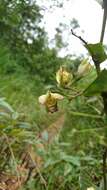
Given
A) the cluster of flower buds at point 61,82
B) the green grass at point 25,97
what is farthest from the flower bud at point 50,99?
the green grass at point 25,97

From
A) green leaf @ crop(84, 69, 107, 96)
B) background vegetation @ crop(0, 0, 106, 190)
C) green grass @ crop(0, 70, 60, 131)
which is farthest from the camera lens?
green grass @ crop(0, 70, 60, 131)

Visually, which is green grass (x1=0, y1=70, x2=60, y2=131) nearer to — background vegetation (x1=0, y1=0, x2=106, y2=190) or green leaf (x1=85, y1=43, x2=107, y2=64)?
background vegetation (x1=0, y1=0, x2=106, y2=190)

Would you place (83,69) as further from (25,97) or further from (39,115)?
(25,97)

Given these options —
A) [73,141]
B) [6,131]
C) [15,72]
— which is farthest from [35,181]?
[15,72]

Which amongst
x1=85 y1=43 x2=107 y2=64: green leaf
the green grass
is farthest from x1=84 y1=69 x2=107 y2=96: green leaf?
the green grass

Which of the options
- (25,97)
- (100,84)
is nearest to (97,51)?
(100,84)

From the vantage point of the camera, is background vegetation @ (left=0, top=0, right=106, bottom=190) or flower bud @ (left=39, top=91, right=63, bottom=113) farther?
background vegetation @ (left=0, top=0, right=106, bottom=190)
